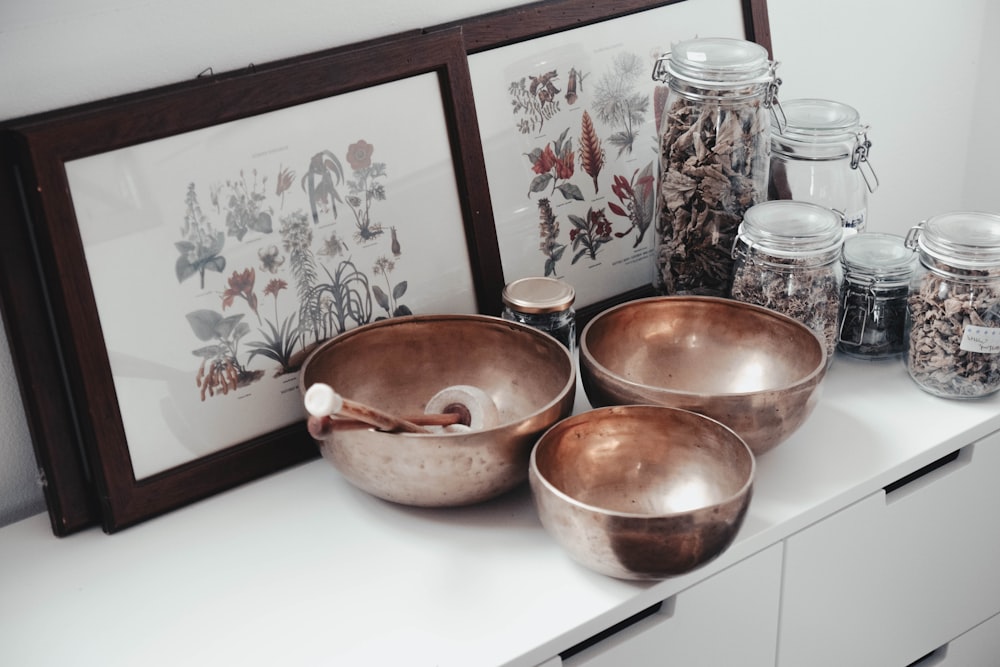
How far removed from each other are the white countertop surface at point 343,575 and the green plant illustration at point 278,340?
0.38 ft

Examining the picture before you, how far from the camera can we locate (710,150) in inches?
45.7

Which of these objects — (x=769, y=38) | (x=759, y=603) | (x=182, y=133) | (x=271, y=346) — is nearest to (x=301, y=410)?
(x=271, y=346)

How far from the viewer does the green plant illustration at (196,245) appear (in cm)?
99

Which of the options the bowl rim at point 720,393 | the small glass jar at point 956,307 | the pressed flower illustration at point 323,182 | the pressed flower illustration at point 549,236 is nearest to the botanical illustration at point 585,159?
the pressed flower illustration at point 549,236

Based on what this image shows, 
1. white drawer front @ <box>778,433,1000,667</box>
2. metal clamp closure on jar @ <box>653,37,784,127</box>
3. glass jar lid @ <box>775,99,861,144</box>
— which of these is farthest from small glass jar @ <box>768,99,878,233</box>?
white drawer front @ <box>778,433,1000,667</box>

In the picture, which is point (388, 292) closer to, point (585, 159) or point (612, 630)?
point (585, 159)

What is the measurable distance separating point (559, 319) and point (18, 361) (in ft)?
1.75

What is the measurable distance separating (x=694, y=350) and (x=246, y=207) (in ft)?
1.69

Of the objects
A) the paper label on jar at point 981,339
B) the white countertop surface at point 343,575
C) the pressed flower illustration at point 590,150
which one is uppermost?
the pressed flower illustration at point 590,150

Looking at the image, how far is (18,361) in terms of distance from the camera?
0.94 meters

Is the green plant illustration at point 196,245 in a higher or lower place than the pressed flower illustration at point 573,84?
lower

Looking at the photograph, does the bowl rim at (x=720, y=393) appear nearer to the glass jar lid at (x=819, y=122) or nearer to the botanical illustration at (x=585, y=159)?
the botanical illustration at (x=585, y=159)

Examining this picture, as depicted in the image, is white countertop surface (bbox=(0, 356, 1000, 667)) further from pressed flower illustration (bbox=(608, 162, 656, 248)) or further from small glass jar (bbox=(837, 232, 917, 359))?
pressed flower illustration (bbox=(608, 162, 656, 248))

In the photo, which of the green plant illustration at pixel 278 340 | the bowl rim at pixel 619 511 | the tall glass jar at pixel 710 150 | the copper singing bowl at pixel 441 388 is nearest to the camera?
the bowl rim at pixel 619 511
